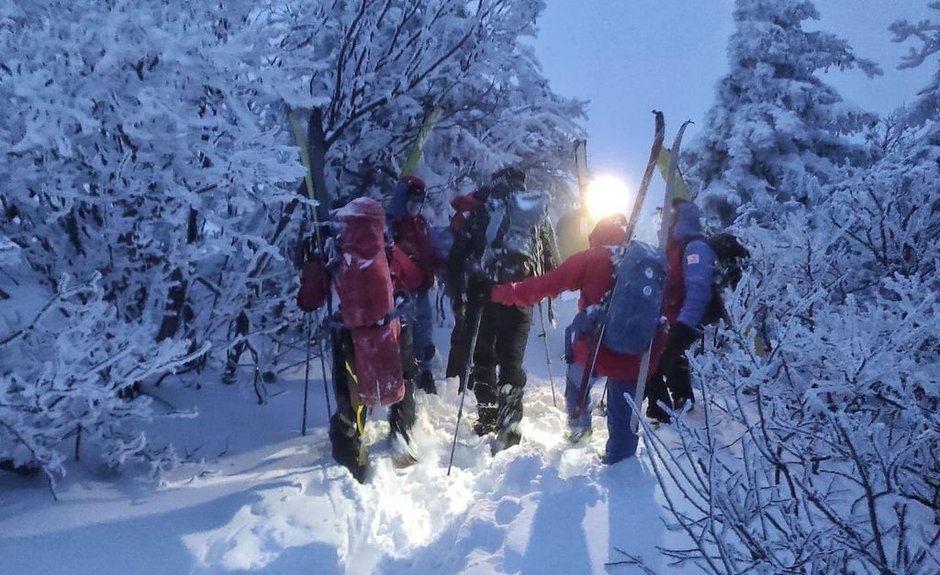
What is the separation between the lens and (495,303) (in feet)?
18.0

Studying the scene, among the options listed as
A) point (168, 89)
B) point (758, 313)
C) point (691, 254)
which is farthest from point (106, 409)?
point (758, 313)

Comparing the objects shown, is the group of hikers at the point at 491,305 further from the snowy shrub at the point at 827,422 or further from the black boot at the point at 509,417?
the snowy shrub at the point at 827,422

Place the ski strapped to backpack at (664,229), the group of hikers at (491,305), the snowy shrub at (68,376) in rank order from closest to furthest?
the snowy shrub at (68,376), the ski strapped to backpack at (664,229), the group of hikers at (491,305)

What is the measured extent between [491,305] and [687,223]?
1865 mm

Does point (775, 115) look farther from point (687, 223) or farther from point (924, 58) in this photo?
point (687, 223)

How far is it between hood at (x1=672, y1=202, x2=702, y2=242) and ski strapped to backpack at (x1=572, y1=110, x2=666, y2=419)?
70cm

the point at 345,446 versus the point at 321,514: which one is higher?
the point at 345,446

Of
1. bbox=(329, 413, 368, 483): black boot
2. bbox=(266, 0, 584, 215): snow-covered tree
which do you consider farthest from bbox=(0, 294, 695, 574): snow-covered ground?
bbox=(266, 0, 584, 215): snow-covered tree

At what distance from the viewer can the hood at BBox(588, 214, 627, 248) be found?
4645 millimetres

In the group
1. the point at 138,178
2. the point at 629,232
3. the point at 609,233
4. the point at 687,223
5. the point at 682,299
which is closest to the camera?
the point at 138,178

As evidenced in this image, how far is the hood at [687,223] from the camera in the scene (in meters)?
5.16

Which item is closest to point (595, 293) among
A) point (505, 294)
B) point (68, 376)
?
point (505, 294)

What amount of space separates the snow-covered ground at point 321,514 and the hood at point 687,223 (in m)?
1.66

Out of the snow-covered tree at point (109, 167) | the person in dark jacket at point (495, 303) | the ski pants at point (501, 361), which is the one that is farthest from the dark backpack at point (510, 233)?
the snow-covered tree at point (109, 167)
